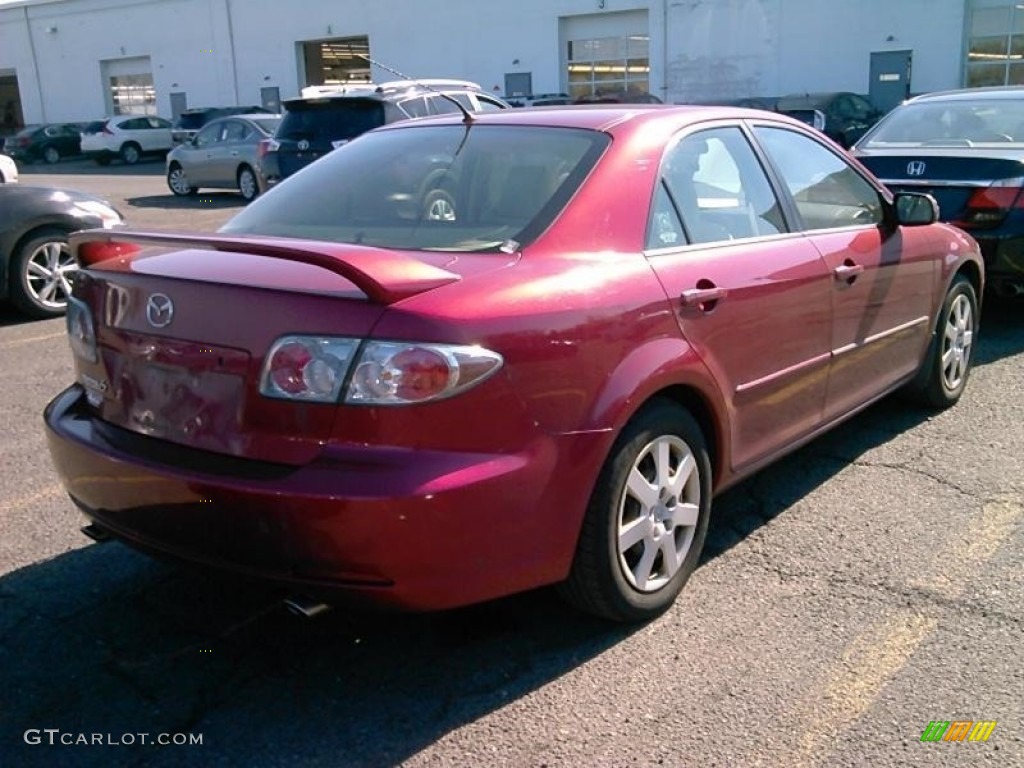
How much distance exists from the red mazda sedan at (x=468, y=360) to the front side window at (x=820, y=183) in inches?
1.6

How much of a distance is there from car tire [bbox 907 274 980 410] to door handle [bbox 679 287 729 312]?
90.9 inches

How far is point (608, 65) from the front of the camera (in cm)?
3309

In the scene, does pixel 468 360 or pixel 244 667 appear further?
pixel 244 667

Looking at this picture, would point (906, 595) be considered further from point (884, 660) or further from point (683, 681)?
point (683, 681)

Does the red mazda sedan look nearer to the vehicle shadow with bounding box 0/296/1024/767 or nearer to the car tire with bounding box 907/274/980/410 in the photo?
the vehicle shadow with bounding box 0/296/1024/767

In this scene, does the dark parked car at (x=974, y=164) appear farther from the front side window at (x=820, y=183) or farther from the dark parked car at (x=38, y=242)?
the dark parked car at (x=38, y=242)

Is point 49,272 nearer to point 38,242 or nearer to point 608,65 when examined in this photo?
point 38,242

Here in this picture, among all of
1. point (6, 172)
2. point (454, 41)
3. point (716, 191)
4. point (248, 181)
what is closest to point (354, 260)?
point (716, 191)

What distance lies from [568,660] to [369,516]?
0.94m

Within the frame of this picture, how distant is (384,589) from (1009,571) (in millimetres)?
2323

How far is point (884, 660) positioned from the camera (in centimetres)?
308

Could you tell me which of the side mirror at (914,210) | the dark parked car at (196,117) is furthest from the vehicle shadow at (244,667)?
the dark parked car at (196,117)

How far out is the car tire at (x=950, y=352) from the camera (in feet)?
17.3

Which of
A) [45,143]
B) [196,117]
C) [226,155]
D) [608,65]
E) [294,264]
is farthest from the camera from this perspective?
[45,143]
